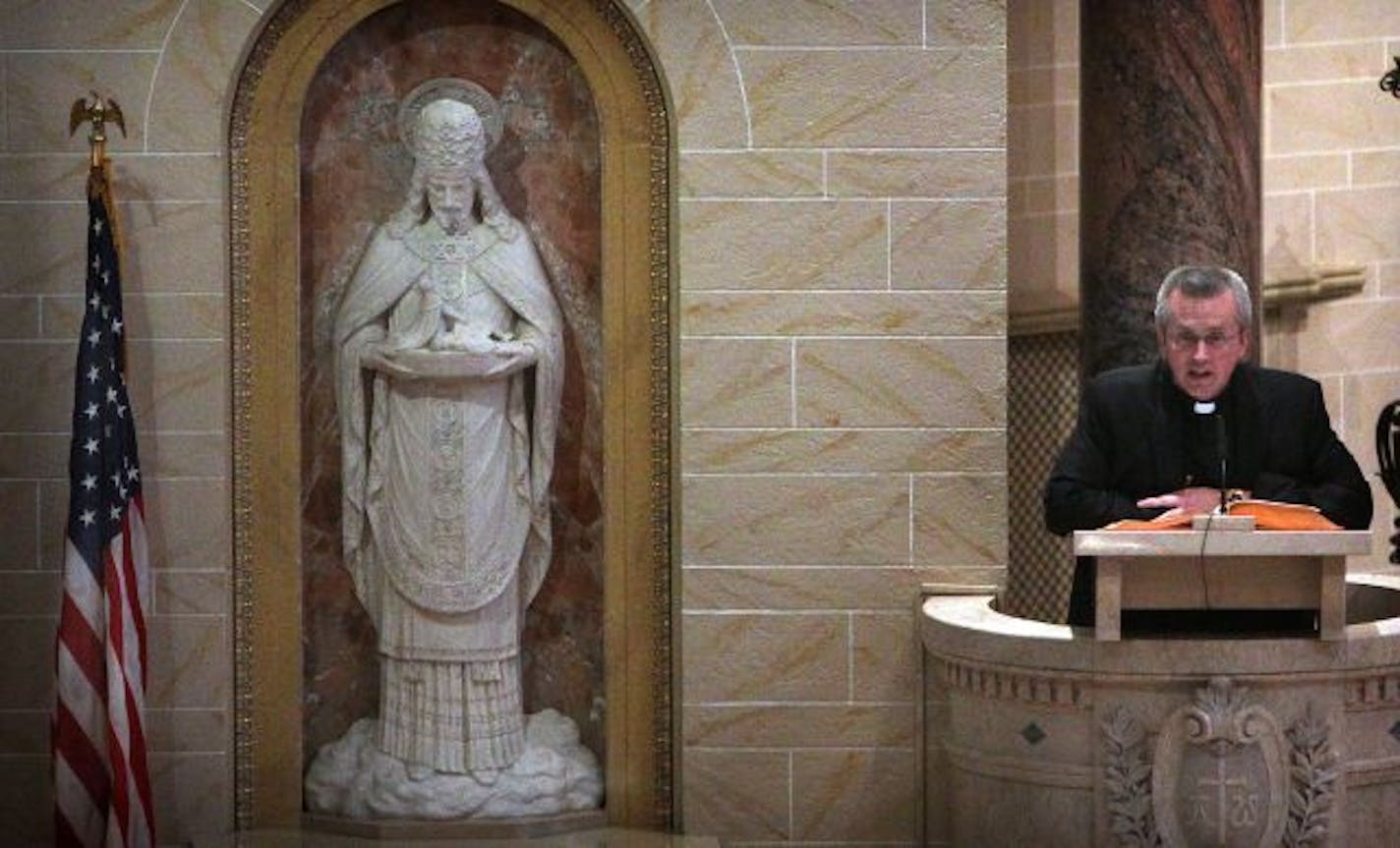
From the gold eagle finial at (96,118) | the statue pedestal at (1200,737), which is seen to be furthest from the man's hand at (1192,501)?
the gold eagle finial at (96,118)

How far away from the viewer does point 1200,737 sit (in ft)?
28.0

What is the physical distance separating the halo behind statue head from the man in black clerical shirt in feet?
7.45

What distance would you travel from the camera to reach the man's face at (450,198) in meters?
9.73

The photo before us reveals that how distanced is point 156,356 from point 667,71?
1.90 m

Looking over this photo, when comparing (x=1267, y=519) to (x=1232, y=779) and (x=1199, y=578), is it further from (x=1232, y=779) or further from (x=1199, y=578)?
(x=1232, y=779)

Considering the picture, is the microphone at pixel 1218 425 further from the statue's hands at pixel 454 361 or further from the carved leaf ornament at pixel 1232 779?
the statue's hands at pixel 454 361

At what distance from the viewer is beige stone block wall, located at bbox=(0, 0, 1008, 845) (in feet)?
32.0

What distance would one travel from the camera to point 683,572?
9.83m

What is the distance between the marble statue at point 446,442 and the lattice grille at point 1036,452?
238 centimetres

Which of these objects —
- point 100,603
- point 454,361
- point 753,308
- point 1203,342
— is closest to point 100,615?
point 100,603

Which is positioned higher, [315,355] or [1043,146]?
[1043,146]

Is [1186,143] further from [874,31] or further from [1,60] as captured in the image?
[1,60]

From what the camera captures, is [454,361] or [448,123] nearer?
[454,361]

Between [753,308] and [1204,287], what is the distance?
1639 millimetres
